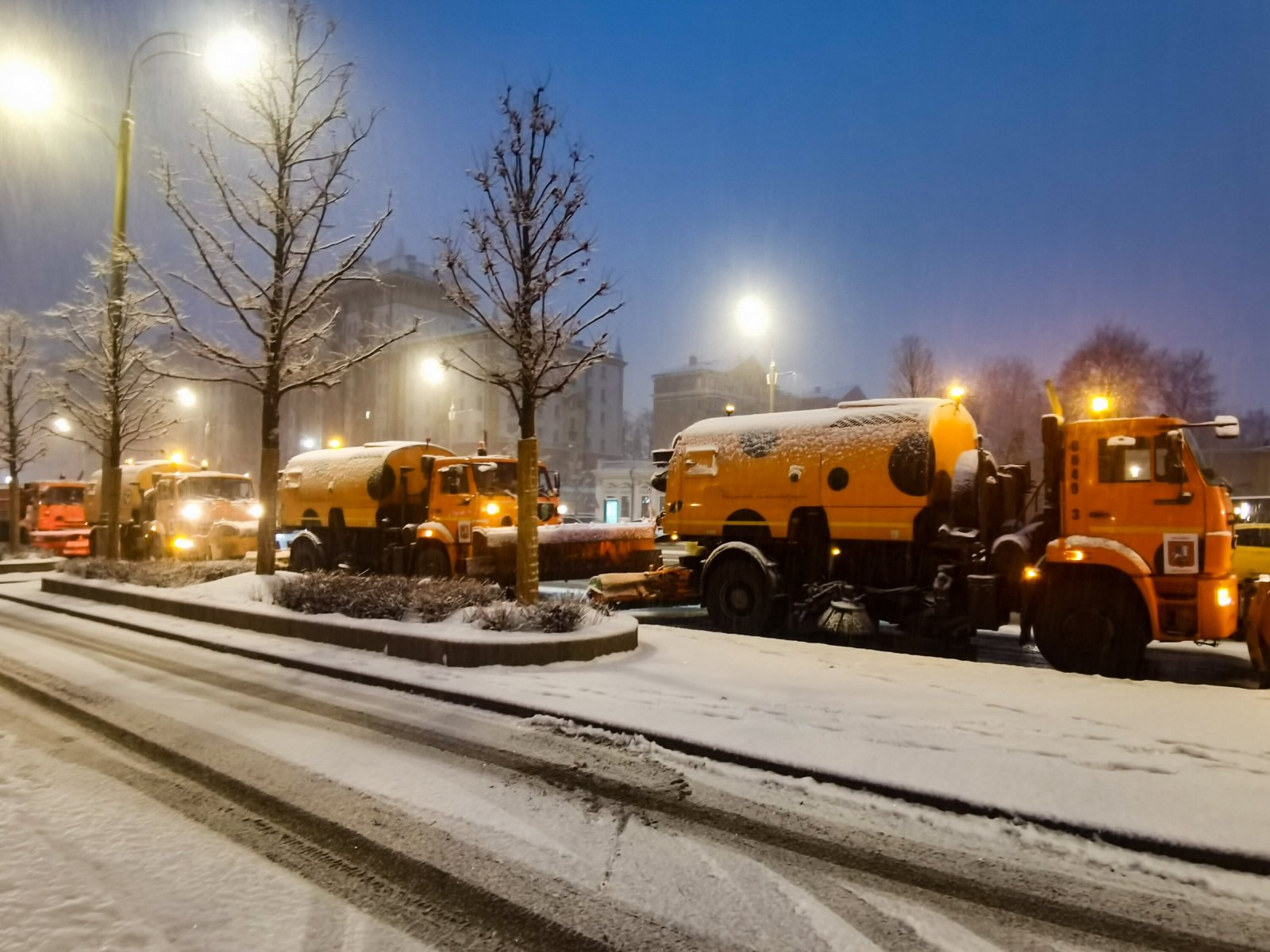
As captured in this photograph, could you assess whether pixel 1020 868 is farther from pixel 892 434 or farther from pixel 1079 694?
pixel 892 434

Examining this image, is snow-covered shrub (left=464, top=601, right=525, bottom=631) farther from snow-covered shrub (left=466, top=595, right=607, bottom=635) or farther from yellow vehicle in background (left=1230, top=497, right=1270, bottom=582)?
yellow vehicle in background (left=1230, top=497, right=1270, bottom=582)

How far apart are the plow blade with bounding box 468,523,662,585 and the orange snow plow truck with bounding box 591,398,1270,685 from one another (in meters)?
1.47

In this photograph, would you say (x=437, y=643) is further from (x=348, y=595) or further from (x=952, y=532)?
(x=952, y=532)

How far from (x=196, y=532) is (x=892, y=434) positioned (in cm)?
1797

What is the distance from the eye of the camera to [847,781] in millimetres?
5141

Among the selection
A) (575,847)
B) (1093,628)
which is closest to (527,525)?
(575,847)

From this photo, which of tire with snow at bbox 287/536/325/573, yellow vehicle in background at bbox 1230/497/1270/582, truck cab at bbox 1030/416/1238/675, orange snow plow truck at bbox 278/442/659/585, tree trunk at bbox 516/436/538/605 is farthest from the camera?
tire with snow at bbox 287/536/325/573

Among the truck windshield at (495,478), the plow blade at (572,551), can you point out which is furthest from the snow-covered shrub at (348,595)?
the truck windshield at (495,478)

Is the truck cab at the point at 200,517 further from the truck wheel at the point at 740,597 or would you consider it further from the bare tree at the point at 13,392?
the truck wheel at the point at 740,597

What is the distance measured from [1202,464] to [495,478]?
11.1 meters

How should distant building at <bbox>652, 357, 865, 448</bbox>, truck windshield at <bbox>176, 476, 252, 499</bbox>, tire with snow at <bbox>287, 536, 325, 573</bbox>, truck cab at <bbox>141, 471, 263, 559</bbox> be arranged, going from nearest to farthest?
tire with snow at <bbox>287, 536, 325, 573</bbox>, truck cab at <bbox>141, 471, 263, 559</bbox>, truck windshield at <bbox>176, 476, 252, 499</bbox>, distant building at <bbox>652, 357, 865, 448</bbox>

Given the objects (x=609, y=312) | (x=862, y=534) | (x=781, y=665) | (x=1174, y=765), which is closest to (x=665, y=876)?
(x=1174, y=765)

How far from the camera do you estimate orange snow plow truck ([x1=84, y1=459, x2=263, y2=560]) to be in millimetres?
20578

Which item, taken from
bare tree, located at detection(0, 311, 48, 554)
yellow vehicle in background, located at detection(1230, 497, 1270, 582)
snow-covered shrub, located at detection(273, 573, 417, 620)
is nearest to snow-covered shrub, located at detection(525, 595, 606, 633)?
snow-covered shrub, located at detection(273, 573, 417, 620)
